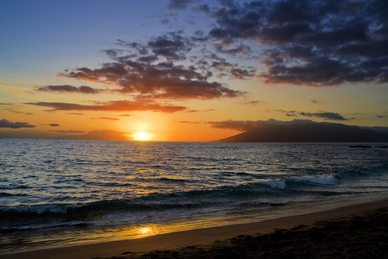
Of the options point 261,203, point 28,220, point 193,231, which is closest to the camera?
point 193,231

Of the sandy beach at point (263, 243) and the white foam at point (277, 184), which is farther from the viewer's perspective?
the white foam at point (277, 184)

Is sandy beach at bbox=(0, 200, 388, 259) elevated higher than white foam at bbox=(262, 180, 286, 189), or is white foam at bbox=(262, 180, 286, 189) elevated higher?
sandy beach at bbox=(0, 200, 388, 259)

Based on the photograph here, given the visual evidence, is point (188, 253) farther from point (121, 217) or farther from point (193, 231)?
point (121, 217)

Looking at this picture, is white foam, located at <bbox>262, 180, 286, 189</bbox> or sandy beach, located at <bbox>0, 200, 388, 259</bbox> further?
white foam, located at <bbox>262, 180, 286, 189</bbox>

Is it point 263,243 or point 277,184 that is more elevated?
point 263,243

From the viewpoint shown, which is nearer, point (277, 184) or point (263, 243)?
point (263, 243)

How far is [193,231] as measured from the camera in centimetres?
1034

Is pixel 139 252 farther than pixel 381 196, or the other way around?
pixel 381 196

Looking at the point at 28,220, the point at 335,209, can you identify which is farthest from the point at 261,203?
the point at 28,220

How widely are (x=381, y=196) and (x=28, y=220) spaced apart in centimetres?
2441

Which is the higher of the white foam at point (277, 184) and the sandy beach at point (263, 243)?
the sandy beach at point (263, 243)

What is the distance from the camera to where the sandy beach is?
6894 millimetres

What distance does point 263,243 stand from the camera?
7930mm

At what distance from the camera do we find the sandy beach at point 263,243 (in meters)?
6.89
